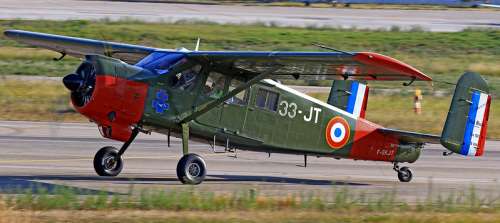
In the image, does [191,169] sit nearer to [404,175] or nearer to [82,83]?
[82,83]

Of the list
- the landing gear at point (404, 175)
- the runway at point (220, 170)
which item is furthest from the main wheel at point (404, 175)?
the runway at point (220, 170)

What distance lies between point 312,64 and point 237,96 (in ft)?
5.78

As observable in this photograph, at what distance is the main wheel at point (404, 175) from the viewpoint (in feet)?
58.6

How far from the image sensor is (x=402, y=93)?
1340 inches

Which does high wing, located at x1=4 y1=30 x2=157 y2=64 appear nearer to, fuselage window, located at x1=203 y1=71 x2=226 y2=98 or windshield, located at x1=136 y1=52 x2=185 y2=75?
windshield, located at x1=136 y1=52 x2=185 y2=75

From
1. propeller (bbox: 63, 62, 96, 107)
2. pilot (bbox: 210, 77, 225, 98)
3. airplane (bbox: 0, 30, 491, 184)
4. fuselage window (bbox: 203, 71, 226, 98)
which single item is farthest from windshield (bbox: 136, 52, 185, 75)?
propeller (bbox: 63, 62, 96, 107)

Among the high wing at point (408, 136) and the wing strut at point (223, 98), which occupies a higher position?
the wing strut at point (223, 98)

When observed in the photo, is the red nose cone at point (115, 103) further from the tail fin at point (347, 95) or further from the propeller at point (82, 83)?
the tail fin at point (347, 95)

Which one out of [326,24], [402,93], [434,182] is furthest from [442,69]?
[434,182]

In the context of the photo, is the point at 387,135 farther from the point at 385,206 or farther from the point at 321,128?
the point at 385,206

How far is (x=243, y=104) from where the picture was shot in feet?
53.8

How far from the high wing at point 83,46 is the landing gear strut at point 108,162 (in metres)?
1.92

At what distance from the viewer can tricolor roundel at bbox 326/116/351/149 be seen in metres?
17.3

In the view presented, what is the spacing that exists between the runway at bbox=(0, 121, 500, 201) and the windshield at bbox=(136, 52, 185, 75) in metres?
1.82
